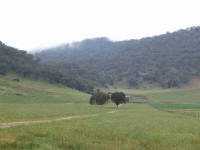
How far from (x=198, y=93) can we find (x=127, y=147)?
503ft

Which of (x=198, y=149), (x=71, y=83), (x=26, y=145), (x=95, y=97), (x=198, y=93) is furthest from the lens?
(x=71, y=83)

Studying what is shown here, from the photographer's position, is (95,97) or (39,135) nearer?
(39,135)

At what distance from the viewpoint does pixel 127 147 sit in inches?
582

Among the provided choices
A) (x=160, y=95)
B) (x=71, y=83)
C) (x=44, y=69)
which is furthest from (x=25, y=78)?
(x=160, y=95)

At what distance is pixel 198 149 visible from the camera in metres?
15.5

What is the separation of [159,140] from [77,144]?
19.4ft

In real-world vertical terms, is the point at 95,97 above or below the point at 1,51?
below

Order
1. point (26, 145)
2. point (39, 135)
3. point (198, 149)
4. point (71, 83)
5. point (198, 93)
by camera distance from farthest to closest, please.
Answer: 1. point (71, 83)
2. point (198, 93)
3. point (39, 135)
4. point (198, 149)
5. point (26, 145)

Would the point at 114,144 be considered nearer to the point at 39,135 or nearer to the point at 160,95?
the point at 39,135

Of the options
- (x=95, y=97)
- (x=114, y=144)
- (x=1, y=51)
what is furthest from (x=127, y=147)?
(x=1, y=51)

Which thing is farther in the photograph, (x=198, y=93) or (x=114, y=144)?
(x=198, y=93)

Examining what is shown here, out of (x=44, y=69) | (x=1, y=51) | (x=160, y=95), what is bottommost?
(x=160, y=95)

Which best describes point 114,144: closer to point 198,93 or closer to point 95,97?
point 95,97

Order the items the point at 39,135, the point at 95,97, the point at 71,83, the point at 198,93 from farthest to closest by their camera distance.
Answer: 1. the point at 71,83
2. the point at 198,93
3. the point at 95,97
4. the point at 39,135
